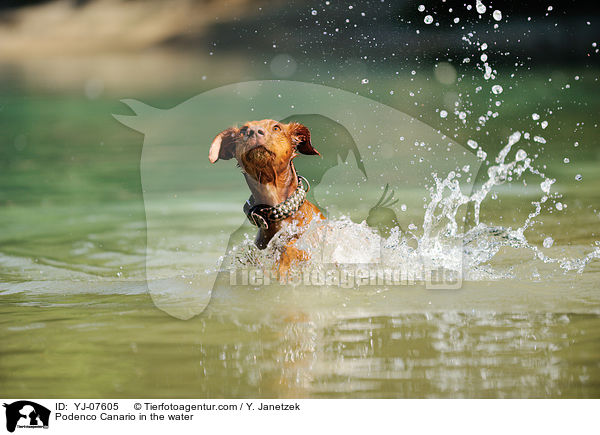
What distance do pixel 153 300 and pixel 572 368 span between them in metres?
2.01

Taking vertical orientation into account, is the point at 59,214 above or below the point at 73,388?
above

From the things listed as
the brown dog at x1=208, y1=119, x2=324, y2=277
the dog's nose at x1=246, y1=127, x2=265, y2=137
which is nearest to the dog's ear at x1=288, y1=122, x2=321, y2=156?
the brown dog at x1=208, y1=119, x2=324, y2=277

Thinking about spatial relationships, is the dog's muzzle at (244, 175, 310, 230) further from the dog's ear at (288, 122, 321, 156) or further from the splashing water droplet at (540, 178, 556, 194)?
the splashing water droplet at (540, 178, 556, 194)

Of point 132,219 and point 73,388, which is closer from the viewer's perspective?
point 73,388

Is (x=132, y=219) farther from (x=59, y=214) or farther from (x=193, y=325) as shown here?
(x=193, y=325)

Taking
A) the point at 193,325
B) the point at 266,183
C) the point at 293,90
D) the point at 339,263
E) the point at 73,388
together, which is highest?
the point at 293,90

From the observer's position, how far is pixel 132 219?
6.23 m

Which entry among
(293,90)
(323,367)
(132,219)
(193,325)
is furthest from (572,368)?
(132,219)
